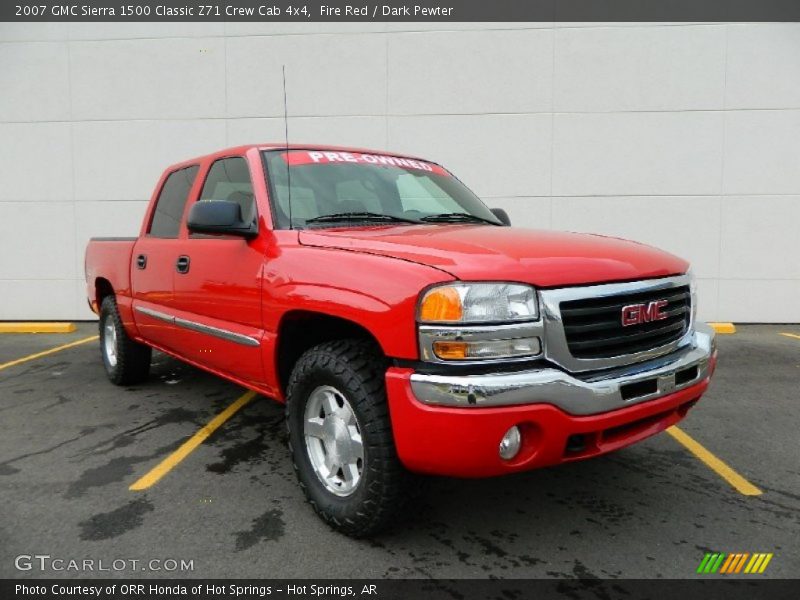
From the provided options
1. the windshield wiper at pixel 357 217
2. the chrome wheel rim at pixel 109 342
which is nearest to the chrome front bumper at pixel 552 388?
the windshield wiper at pixel 357 217

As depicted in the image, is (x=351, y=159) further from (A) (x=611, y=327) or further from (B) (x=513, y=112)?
(B) (x=513, y=112)

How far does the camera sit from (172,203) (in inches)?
175

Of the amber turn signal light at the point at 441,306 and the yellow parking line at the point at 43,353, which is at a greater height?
the amber turn signal light at the point at 441,306

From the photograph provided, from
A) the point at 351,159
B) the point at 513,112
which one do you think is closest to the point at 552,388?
the point at 351,159

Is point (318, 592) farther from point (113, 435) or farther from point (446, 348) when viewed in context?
point (113, 435)

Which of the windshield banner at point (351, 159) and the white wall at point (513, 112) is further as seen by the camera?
the white wall at point (513, 112)

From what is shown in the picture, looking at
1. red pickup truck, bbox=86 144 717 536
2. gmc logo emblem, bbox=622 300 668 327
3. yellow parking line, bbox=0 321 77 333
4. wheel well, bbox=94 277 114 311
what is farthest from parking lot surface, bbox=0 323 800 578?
yellow parking line, bbox=0 321 77 333

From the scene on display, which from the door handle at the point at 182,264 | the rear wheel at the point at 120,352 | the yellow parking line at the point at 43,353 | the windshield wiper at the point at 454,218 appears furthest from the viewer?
the yellow parking line at the point at 43,353

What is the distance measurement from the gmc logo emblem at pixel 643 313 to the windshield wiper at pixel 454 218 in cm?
132

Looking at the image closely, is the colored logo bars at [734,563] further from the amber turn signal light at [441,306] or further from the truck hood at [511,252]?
the amber turn signal light at [441,306]

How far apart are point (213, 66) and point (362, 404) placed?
812cm

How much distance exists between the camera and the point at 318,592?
2.18 m

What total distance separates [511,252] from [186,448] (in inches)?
102

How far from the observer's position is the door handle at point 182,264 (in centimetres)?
373
